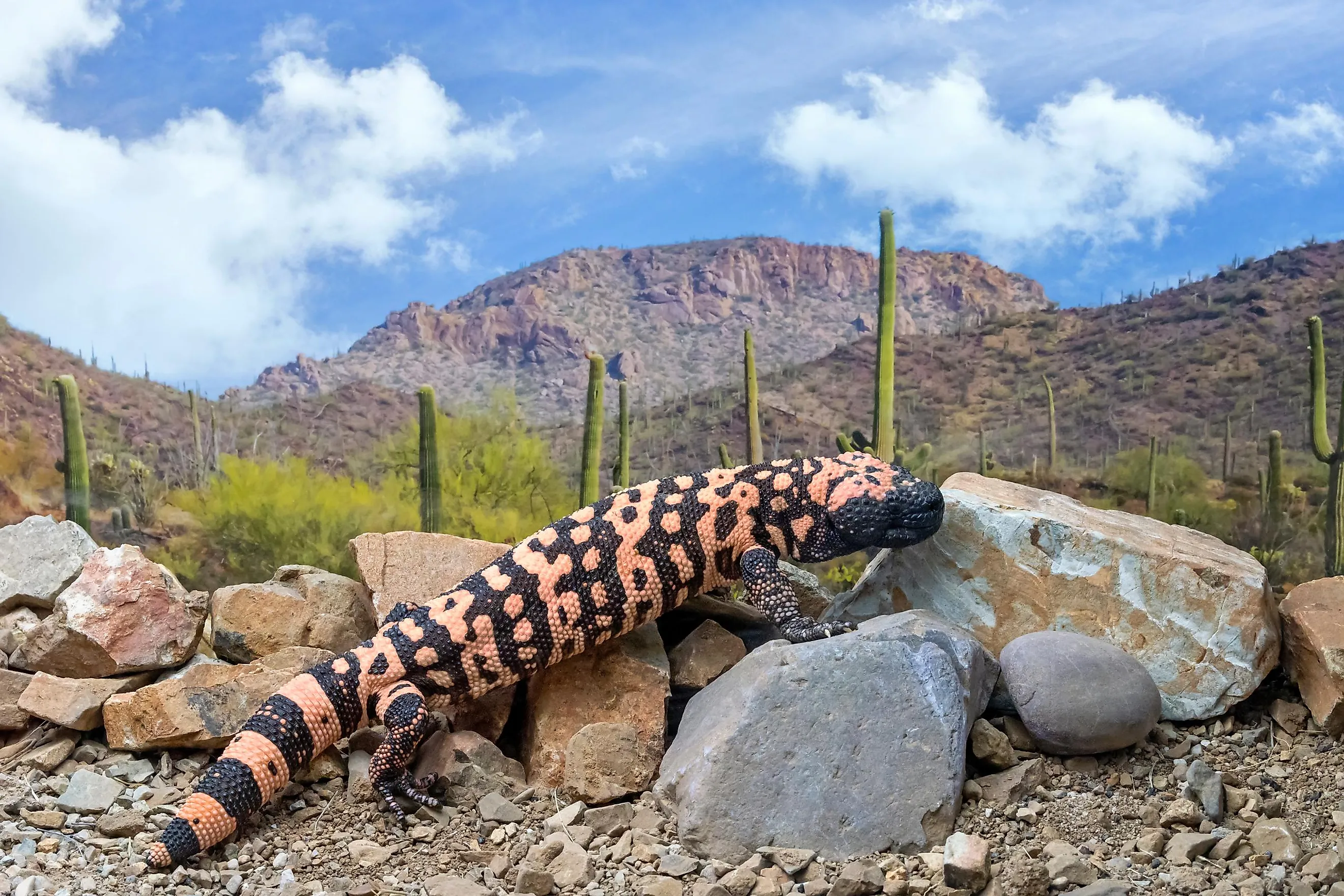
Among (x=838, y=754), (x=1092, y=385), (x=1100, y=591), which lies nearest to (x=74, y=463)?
(x=838, y=754)

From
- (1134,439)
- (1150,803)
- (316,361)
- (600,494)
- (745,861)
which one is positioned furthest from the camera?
(316,361)

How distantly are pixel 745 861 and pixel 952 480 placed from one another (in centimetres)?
205

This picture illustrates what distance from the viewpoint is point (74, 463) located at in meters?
7.66

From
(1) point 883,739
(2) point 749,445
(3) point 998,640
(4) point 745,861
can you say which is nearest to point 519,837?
(4) point 745,861

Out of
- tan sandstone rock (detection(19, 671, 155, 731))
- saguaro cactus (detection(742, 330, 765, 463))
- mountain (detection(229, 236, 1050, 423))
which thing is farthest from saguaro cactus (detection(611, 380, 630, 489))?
tan sandstone rock (detection(19, 671, 155, 731))

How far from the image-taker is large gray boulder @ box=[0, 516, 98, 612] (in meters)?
4.41

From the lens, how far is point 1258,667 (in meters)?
3.74

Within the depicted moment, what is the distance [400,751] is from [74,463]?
5.65 metres

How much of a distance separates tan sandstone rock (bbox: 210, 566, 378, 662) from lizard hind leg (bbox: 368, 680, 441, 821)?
0.86 metres

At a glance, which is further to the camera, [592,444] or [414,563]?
[592,444]

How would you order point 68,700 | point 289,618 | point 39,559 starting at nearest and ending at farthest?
point 68,700, point 289,618, point 39,559

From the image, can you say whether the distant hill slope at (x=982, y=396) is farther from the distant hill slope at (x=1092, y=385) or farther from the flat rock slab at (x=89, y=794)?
the flat rock slab at (x=89, y=794)

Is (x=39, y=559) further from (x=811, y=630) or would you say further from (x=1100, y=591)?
(x=1100, y=591)

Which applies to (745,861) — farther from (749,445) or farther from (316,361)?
(316,361)
